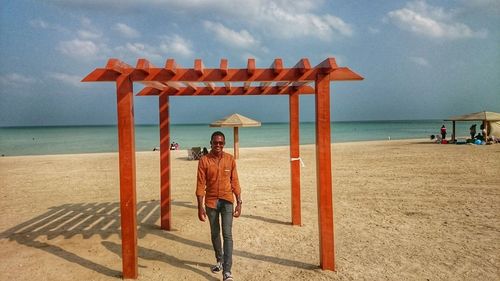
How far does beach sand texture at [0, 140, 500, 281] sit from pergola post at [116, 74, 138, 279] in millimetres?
343

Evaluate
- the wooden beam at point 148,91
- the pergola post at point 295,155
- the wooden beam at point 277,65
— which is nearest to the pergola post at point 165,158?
the wooden beam at point 148,91

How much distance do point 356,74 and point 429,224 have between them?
11.7 feet

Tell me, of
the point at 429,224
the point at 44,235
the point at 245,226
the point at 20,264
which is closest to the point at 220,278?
the point at 245,226

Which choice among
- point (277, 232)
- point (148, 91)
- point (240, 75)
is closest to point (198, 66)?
point (240, 75)

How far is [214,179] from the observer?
3.82 meters

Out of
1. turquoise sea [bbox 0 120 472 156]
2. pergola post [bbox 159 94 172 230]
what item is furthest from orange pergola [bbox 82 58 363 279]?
turquoise sea [bbox 0 120 472 156]

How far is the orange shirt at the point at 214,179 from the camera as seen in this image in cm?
381

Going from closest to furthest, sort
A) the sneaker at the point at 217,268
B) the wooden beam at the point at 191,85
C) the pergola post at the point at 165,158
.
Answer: the sneaker at the point at 217,268 < the wooden beam at the point at 191,85 < the pergola post at the point at 165,158

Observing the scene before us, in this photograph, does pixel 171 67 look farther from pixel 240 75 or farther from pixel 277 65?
pixel 277 65

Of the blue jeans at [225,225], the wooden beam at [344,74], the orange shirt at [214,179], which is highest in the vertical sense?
the wooden beam at [344,74]

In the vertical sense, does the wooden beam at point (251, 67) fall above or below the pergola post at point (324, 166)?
above

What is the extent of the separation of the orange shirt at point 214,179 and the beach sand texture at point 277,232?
1.07 metres

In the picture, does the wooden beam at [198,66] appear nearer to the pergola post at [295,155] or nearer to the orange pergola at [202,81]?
the orange pergola at [202,81]

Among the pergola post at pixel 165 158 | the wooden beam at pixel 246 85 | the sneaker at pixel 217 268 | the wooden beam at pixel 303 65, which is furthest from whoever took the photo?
the pergola post at pixel 165 158
